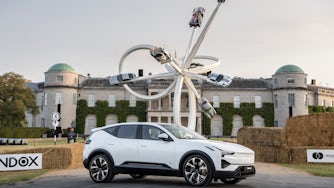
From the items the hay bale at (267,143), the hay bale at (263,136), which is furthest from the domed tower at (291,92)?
the hay bale at (267,143)

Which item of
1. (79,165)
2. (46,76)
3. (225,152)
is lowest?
(79,165)

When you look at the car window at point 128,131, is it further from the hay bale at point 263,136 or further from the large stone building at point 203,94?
the large stone building at point 203,94

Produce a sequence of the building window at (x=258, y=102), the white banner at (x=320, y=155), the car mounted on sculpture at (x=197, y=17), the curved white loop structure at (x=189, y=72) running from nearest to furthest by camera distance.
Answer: the white banner at (x=320, y=155)
the curved white loop structure at (x=189, y=72)
the car mounted on sculpture at (x=197, y=17)
the building window at (x=258, y=102)

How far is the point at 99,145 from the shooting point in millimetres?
11211

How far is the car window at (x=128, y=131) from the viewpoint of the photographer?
1097 cm

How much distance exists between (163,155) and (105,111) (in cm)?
5820

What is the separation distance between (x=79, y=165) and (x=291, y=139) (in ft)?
42.9

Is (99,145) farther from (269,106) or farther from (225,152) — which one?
(269,106)

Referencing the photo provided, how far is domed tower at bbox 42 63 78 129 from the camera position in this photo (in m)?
65.2

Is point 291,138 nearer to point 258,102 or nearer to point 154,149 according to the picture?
point 154,149

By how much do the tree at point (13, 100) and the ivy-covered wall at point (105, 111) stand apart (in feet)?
31.4

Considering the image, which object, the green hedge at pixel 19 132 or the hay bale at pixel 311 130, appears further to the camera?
the green hedge at pixel 19 132

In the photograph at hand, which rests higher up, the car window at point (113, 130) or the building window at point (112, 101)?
the building window at point (112, 101)

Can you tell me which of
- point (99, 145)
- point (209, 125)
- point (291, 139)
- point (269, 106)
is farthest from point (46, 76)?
point (99, 145)
